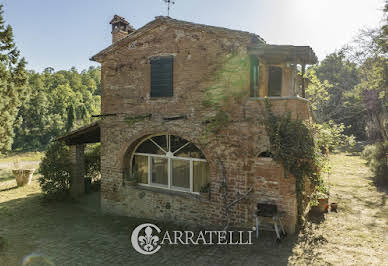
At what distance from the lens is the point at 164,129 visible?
31.2 feet

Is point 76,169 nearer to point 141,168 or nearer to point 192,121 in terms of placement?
point 141,168

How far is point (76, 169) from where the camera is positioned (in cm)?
1289

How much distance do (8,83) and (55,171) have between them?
686 inches

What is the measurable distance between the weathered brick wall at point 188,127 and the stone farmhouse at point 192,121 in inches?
1.3

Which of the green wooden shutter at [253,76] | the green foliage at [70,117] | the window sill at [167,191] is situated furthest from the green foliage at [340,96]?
the green foliage at [70,117]

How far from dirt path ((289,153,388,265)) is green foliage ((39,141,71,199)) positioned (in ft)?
35.0

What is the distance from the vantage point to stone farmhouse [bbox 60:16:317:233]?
799cm

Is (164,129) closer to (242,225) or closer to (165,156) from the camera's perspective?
(165,156)

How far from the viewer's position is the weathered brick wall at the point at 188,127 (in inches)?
312

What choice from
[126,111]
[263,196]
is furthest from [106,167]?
[263,196]

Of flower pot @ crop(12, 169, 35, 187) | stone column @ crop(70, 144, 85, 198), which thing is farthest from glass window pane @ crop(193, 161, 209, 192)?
flower pot @ crop(12, 169, 35, 187)

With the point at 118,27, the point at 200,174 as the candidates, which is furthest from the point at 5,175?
the point at 200,174

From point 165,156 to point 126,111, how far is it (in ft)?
7.91

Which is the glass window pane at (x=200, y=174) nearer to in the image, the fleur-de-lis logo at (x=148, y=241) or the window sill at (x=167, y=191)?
the window sill at (x=167, y=191)
